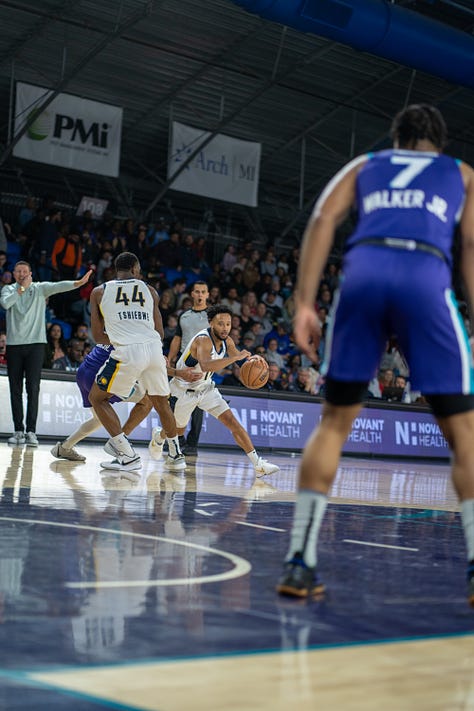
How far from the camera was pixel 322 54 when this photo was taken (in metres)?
22.7

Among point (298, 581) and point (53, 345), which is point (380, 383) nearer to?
point (53, 345)

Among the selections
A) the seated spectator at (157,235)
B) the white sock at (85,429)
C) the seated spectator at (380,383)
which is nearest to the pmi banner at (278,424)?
the seated spectator at (380,383)

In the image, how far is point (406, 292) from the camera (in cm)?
402

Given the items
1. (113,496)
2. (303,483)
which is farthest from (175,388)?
(303,483)

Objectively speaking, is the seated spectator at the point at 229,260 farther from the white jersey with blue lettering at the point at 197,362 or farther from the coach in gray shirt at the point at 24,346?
the white jersey with blue lettering at the point at 197,362

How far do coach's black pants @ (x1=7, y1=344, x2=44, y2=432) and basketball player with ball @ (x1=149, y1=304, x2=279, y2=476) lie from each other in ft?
7.86

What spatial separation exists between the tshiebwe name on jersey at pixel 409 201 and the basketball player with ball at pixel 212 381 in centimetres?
707

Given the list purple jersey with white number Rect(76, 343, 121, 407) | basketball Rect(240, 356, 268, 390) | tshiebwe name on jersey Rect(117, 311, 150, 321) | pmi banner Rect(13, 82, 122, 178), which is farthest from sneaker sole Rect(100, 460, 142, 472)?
pmi banner Rect(13, 82, 122, 178)

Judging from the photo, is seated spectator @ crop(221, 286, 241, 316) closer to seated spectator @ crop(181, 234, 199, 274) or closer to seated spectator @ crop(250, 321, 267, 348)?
seated spectator @ crop(250, 321, 267, 348)

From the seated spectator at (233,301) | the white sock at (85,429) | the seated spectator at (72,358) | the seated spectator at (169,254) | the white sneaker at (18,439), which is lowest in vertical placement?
the white sneaker at (18,439)

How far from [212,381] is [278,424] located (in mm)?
6710

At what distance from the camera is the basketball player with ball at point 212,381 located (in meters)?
11.4

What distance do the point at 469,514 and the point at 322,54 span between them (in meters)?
19.9

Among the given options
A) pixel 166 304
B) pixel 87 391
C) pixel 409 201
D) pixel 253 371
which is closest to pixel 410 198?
pixel 409 201
